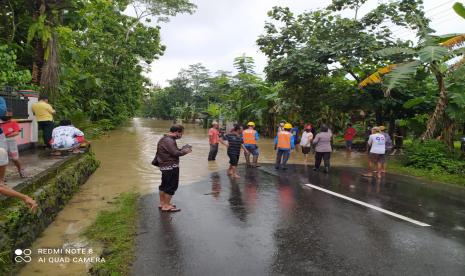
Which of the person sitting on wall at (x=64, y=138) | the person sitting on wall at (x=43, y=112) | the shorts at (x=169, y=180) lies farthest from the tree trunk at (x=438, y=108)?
the person sitting on wall at (x=43, y=112)

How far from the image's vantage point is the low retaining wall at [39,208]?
4.40 m

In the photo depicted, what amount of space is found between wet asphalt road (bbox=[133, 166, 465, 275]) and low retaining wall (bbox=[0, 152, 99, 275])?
1449 mm

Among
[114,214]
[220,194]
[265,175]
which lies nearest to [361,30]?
[265,175]

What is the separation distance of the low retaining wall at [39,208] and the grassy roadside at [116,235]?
0.73 metres

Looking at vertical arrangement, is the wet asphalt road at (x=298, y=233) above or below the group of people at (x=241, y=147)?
below

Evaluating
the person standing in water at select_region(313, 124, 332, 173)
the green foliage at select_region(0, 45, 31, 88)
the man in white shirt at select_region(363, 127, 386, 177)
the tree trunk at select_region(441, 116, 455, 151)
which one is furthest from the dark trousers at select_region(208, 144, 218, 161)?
the tree trunk at select_region(441, 116, 455, 151)

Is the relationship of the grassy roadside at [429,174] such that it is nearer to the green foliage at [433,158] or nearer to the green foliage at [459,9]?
the green foliage at [433,158]

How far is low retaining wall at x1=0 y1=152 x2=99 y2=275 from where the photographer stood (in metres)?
4.40

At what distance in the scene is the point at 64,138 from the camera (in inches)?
370

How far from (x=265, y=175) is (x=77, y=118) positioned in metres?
7.05

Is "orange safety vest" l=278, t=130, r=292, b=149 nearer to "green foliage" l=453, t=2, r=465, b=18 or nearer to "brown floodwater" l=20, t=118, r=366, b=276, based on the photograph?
"brown floodwater" l=20, t=118, r=366, b=276

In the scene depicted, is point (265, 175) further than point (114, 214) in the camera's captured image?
Yes

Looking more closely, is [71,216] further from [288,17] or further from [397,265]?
[288,17]

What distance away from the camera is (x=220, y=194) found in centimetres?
833
